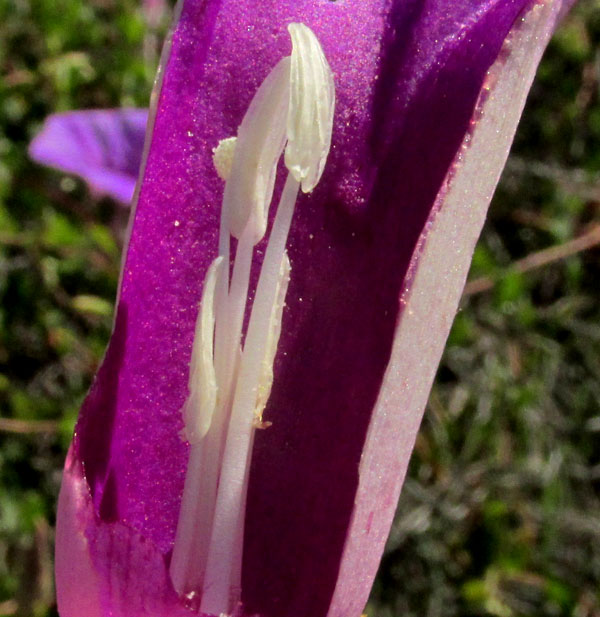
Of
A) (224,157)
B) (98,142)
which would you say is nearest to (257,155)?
(224,157)

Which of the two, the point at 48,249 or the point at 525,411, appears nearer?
the point at 525,411

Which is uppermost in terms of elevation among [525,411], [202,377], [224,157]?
[224,157]

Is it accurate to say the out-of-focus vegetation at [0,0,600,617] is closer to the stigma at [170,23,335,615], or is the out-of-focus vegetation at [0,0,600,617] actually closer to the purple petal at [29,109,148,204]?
the purple petal at [29,109,148,204]

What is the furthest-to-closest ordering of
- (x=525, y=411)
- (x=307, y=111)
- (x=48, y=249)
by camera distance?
(x=48, y=249) < (x=525, y=411) < (x=307, y=111)

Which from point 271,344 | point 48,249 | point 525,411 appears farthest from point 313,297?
point 48,249

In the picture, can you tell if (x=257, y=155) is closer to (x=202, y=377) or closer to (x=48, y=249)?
(x=202, y=377)

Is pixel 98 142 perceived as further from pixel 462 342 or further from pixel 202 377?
pixel 202 377

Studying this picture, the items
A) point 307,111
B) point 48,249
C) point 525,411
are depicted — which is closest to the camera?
point 307,111

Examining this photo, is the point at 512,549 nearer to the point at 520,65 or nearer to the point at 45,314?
the point at 45,314

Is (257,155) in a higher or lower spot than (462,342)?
higher

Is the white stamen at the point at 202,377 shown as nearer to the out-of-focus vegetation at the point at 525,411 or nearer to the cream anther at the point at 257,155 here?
the cream anther at the point at 257,155
